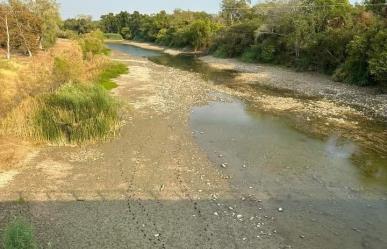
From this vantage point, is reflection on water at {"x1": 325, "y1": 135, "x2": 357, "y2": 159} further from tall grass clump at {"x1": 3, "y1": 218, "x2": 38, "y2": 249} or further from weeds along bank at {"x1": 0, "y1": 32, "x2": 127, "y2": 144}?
tall grass clump at {"x1": 3, "y1": 218, "x2": 38, "y2": 249}

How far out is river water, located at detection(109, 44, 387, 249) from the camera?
12.2 m

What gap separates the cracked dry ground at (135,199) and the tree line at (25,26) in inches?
836

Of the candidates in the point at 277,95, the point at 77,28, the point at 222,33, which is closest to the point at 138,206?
the point at 277,95

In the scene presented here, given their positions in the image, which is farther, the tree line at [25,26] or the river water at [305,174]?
the tree line at [25,26]

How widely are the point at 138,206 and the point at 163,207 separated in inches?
34.0

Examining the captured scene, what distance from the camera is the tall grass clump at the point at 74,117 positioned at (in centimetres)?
2005

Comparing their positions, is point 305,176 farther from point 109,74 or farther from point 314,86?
point 109,74

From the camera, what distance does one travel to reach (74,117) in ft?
67.3

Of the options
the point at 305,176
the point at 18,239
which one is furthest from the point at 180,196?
the point at 18,239

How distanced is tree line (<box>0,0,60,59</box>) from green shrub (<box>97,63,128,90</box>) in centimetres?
774

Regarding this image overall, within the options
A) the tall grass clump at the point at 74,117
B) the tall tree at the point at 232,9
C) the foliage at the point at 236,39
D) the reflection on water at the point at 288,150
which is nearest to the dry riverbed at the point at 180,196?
the reflection on water at the point at 288,150

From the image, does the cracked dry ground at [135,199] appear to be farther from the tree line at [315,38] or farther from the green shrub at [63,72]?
the tree line at [315,38]

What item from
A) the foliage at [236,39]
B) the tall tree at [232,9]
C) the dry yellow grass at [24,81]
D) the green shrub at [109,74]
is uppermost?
the tall tree at [232,9]

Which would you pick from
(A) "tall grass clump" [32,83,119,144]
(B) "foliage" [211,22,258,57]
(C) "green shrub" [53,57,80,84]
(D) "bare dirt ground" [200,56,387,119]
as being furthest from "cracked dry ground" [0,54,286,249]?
(B) "foliage" [211,22,258,57]
